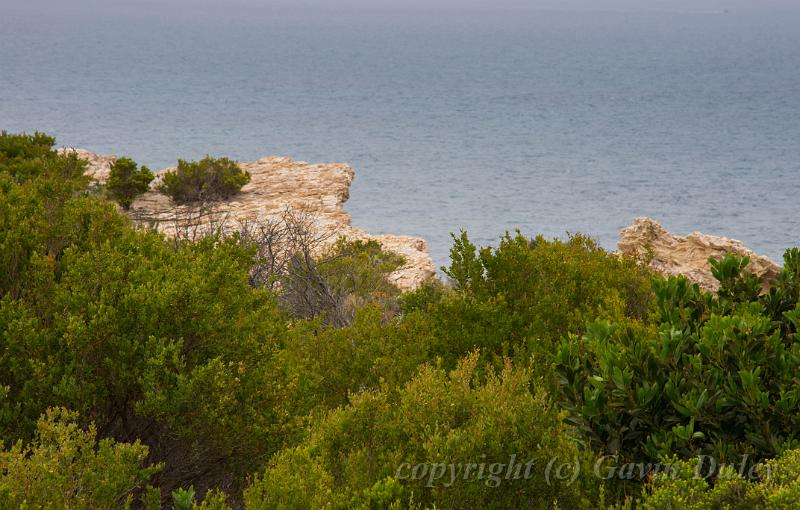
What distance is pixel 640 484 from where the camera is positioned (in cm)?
518

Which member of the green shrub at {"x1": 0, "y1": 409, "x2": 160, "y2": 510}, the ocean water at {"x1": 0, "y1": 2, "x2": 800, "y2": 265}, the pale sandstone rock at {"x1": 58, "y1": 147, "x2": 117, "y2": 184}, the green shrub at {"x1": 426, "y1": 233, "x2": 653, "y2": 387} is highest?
the green shrub at {"x1": 0, "y1": 409, "x2": 160, "y2": 510}

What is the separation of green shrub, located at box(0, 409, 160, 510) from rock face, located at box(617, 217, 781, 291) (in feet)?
42.3

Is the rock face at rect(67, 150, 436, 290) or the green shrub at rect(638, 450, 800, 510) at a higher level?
the green shrub at rect(638, 450, 800, 510)

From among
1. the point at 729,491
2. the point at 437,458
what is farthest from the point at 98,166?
the point at 729,491

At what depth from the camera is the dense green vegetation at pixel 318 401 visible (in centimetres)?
479

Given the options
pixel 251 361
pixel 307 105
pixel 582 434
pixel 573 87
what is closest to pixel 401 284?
pixel 251 361

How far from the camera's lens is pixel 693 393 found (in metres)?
5.17

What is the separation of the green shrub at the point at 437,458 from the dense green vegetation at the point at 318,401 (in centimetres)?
1

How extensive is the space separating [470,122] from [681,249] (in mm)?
53667

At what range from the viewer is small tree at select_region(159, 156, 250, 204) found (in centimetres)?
2250

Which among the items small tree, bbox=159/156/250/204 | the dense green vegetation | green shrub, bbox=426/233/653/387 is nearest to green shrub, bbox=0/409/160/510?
the dense green vegetation

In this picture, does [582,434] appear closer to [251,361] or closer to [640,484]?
[640,484]

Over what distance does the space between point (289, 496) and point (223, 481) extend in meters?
1.83

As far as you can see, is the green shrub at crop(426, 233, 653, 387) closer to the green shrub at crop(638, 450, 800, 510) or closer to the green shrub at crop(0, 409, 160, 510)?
the green shrub at crop(638, 450, 800, 510)
